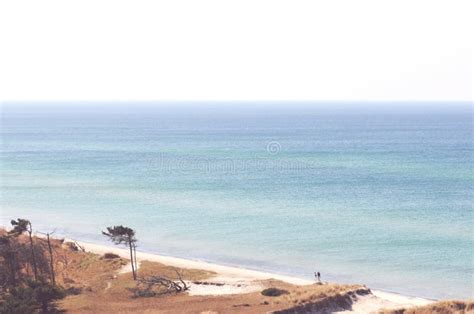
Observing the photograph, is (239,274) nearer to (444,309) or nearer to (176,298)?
(176,298)

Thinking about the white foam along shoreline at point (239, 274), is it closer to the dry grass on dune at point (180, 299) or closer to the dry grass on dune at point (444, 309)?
the dry grass on dune at point (180, 299)

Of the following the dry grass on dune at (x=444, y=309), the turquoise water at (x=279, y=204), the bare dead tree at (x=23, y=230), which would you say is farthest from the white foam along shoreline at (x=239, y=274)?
the bare dead tree at (x=23, y=230)

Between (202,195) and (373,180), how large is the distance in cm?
2985

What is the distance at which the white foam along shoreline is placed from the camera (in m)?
37.6

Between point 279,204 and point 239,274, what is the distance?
103ft

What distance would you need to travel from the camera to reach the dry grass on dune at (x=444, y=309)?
32.8m

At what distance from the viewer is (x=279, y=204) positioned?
79.1 metres

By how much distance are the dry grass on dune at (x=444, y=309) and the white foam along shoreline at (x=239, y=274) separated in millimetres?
3389

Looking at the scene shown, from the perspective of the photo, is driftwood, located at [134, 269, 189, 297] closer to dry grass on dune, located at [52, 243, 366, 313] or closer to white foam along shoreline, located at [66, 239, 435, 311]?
dry grass on dune, located at [52, 243, 366, 313]

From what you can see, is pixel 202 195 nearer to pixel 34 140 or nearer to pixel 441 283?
pixel 441 283

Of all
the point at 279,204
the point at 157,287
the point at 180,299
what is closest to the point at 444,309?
the point at 180,299

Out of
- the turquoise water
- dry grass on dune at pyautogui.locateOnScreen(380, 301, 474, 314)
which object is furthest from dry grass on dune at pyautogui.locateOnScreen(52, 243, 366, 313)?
the turquoise water

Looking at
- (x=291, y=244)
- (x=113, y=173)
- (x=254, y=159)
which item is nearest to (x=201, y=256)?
(x=291, y=244)

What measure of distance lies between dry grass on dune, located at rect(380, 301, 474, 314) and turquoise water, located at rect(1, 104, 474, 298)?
437 inches
